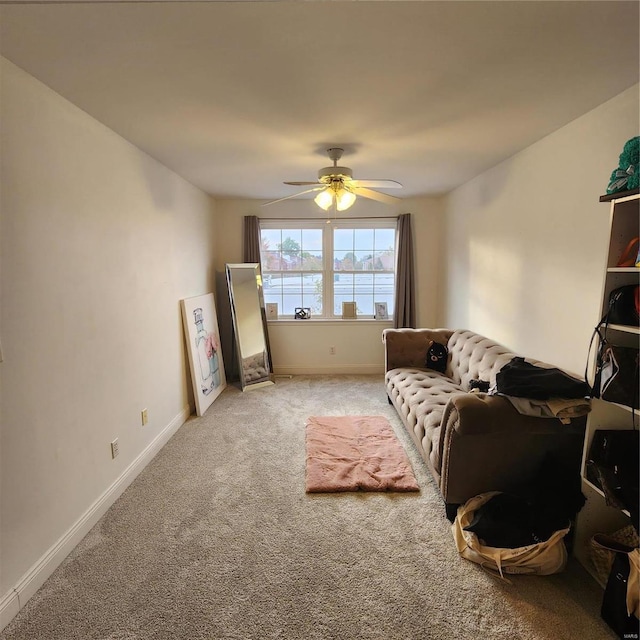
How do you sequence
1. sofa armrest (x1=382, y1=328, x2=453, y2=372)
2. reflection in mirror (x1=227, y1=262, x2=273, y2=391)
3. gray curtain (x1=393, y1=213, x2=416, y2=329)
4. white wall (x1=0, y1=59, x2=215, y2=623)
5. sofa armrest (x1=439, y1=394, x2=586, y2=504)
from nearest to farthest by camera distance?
white wall (x1=0, y1=59, x2=215, y2=623) → sofa armrest (x1=439, y1=394, x2=586, y2=504) → sofa armrest (x1=382, y1=328, x2=453, y2=372) → reflection in mirror (x1=227, y1=262, x2=273, y2=391) → gray curtain (x1=393, y1=213, x2=416, y2=329)

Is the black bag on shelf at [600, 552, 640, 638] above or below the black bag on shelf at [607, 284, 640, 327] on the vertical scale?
below

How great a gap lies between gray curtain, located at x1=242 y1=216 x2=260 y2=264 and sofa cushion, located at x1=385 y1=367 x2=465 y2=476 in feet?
7.75

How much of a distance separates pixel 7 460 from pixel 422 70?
2.53m

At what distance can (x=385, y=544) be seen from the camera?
6.51 ft

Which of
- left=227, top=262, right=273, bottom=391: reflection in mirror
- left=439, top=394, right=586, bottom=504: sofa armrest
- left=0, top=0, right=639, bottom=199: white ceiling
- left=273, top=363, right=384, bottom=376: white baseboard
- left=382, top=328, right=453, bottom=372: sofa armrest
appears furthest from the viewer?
left=273, top=363, right=384, bottom=376: white baseboard

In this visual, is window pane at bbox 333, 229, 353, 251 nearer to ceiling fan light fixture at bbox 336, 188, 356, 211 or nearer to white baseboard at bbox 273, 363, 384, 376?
white baseboard at bbox 273, 363, 384, 376

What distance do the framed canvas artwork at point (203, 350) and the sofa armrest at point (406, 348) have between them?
194cm

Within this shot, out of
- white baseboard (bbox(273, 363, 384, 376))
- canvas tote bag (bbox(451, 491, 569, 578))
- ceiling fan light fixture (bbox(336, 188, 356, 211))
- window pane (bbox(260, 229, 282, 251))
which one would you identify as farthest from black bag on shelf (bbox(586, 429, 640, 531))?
window pane (bbox(260, 229, 282, 251))

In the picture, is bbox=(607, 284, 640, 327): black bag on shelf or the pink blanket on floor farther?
the pink blanket on floor

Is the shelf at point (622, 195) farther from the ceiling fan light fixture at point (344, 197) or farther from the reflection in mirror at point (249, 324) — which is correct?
the reflection in mirror at point (249, 324)

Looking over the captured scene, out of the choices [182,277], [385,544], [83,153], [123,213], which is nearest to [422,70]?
[83,153]

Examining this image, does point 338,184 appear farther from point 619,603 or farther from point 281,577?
point 619,603

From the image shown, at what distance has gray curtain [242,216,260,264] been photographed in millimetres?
4836

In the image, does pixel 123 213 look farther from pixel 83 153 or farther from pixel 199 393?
pixel 199 393
